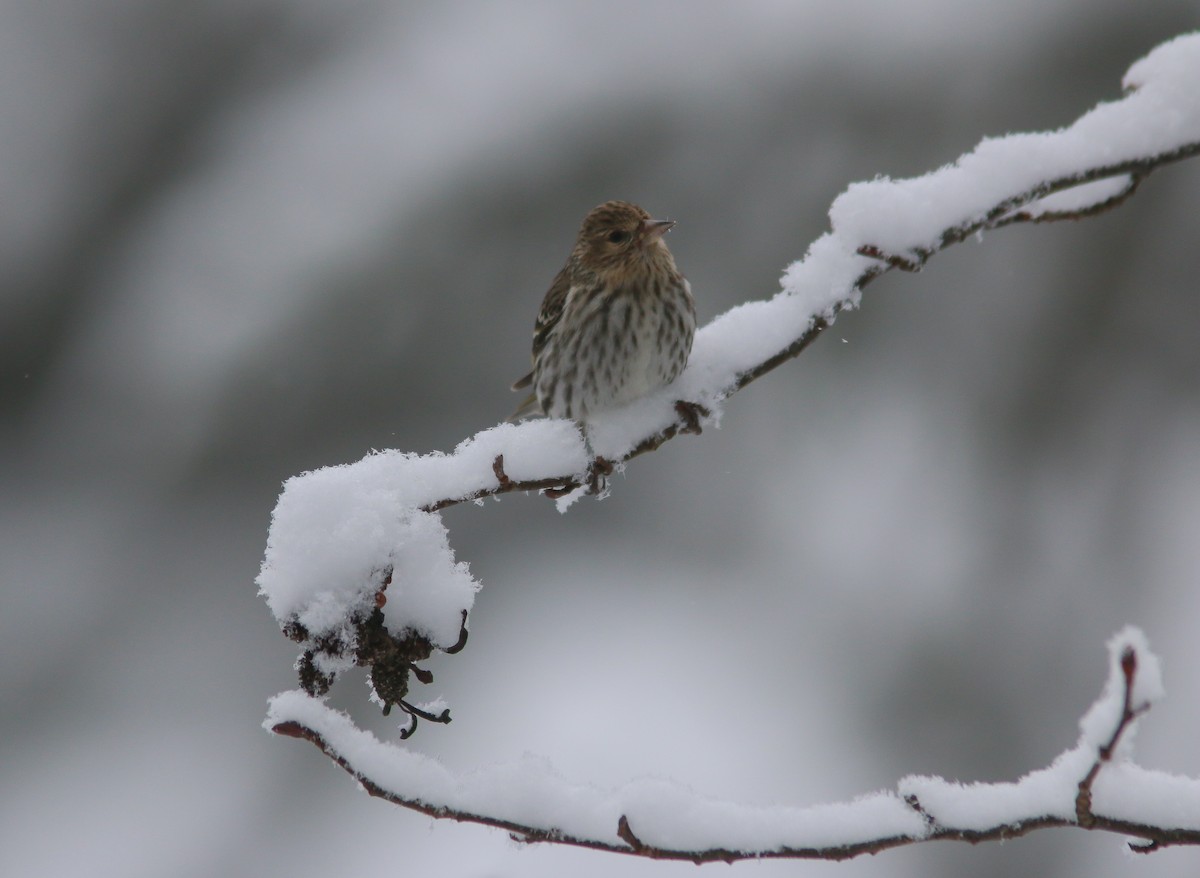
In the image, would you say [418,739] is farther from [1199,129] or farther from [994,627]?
[1199,129]

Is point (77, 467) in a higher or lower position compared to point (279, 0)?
lower

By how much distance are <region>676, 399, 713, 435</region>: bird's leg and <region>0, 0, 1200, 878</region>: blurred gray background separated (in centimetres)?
550

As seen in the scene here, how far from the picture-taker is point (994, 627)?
7895 mm

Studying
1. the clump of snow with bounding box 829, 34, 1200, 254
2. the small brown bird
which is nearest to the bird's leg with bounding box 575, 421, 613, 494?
the clump of snow with bounding box 829, 34, 1200, 254

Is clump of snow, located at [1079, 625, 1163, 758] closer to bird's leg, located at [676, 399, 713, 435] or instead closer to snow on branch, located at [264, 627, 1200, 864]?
snow on branch, located at [264, 627, 1200, 864]

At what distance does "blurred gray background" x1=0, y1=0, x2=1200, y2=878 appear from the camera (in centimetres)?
804

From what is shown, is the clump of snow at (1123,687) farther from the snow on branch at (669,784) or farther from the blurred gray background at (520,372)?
the blurred gray background at (520,372)

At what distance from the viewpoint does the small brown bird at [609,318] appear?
3.42 metres

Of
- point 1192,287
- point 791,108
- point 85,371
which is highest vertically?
point 791,108

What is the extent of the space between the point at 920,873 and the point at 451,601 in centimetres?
627

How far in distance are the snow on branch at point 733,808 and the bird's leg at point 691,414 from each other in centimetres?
91

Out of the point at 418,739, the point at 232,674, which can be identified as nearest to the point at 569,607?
the point at 418,739

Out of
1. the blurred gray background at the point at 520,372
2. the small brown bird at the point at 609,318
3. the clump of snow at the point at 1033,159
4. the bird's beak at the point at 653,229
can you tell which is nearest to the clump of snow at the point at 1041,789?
the clump of snow at the point at 1033,159

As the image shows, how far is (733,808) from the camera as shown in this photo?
1.65 m
